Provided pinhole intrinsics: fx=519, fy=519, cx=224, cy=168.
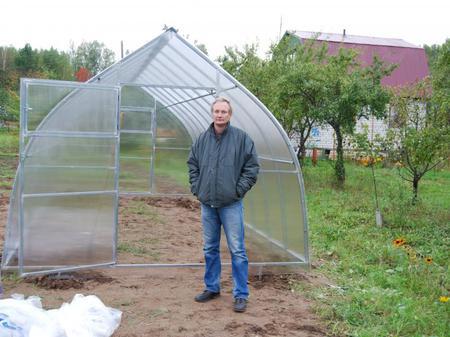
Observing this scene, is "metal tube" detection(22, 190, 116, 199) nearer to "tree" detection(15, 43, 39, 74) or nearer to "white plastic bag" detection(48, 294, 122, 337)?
"white plastic bag" detection(48, 294, 122, 337)

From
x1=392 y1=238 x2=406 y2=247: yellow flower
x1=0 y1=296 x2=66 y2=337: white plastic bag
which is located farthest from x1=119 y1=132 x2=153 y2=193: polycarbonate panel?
x1=0 y1=296 x2=66 y2=337: white plastic bag

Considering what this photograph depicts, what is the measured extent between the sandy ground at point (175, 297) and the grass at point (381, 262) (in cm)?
32

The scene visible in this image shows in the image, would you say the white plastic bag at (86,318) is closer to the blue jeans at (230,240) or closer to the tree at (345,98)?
the blue jeans at (230,240)

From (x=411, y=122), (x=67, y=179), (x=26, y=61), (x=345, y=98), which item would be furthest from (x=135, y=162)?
(x=26, y=61)

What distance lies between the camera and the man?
465cm

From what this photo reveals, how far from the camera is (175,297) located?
519cm

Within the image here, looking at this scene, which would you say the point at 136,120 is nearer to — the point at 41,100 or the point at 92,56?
the point at 41,100

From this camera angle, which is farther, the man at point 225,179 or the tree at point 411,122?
the tree at point 411,122

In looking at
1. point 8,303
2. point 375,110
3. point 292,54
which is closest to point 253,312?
point 8,303

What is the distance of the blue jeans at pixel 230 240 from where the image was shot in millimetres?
4727

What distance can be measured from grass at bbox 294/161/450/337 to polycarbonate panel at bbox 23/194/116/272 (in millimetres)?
2308

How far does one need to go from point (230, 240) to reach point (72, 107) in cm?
237

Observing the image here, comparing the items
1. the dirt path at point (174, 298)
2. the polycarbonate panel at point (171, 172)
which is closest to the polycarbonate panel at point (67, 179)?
the dirt path at point (174, 298)

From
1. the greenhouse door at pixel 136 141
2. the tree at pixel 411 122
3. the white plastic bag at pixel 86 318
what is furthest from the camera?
the greenhouse door at pixel 136 141
